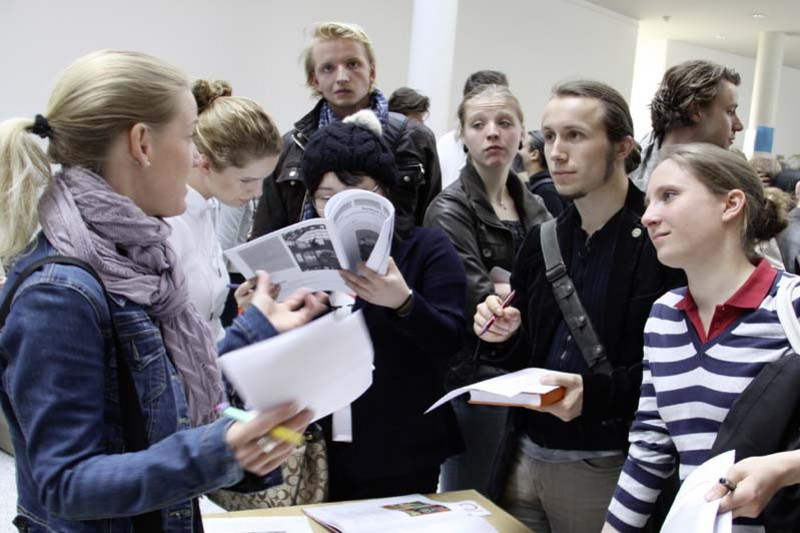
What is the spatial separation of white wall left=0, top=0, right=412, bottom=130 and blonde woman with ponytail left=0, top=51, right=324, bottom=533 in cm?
346

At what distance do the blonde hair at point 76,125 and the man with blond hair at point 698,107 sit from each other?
157cm

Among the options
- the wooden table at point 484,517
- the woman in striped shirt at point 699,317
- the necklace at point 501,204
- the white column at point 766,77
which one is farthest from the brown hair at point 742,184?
the white column at point 766,77

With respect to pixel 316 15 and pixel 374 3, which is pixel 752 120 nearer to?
pixel 374 3

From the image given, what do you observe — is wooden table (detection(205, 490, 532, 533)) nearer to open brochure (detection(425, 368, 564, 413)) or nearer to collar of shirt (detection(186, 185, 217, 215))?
open brochure (detection(425, 368, 564, 413))

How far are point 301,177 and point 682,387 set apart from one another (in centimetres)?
140

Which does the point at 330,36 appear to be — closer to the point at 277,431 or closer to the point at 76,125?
the point at 76,125

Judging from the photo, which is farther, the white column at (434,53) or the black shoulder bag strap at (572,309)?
the white column at (434,53)

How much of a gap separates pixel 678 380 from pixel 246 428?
0.87 meters

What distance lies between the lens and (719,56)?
1416 cm

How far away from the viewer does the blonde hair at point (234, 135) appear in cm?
212

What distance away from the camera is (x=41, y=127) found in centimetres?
111

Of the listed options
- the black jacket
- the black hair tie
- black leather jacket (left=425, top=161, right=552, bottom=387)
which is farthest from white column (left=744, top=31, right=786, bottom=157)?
the black hair tie

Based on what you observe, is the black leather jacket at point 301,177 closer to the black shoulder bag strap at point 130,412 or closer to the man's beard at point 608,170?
the man's beard at point 608,170

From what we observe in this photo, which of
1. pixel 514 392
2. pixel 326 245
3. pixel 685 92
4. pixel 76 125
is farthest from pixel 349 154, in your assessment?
pixel 685 92
